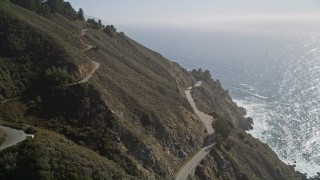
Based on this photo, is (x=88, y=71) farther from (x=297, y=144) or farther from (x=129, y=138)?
(x=297, y=144)

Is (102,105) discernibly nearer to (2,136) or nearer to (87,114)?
(87,114)

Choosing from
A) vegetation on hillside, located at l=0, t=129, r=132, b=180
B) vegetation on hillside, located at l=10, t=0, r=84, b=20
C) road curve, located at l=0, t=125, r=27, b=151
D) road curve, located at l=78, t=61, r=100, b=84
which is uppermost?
vegetation on hillside, located at l=10, t=0, r=84, b=20

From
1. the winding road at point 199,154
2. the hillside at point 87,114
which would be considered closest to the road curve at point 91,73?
the hillside at point 87,114

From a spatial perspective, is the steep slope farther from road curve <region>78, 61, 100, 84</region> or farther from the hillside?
road curve <region>78, 61, 100, 84</region>

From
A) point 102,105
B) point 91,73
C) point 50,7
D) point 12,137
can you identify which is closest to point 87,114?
point 102,105

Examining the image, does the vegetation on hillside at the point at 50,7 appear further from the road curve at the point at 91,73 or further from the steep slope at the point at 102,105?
the road curve at the point at 91,73

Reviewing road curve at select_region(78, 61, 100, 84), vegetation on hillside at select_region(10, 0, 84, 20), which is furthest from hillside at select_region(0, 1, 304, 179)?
vegetation on hillside at select_region(10, 0, 84, 20)
